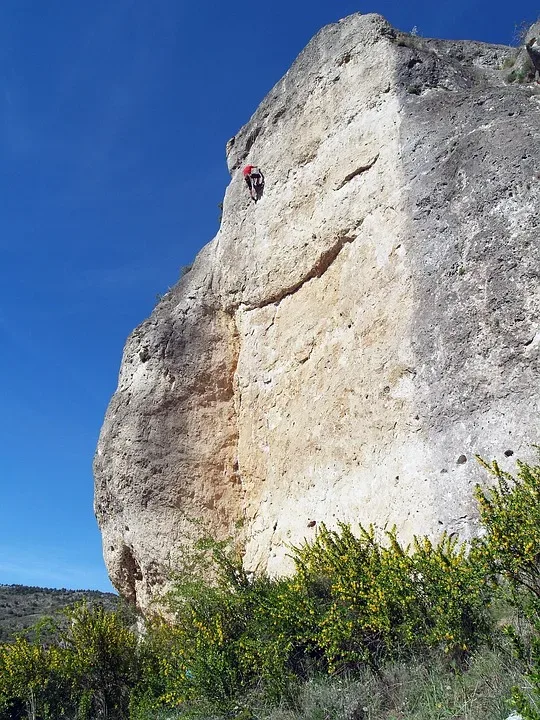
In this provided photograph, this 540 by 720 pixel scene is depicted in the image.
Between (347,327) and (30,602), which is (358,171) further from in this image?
(30,602)

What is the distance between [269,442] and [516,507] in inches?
195

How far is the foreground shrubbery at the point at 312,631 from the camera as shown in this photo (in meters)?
4.31

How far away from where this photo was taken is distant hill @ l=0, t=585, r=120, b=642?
1938 centimetres

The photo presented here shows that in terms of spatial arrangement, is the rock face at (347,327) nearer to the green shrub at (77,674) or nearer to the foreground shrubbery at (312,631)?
the foreground shrubbery at (312,631)

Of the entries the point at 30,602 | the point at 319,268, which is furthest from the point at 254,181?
the point at 30,602

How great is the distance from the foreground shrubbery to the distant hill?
9593 mm

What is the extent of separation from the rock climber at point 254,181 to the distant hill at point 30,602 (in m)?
11.7

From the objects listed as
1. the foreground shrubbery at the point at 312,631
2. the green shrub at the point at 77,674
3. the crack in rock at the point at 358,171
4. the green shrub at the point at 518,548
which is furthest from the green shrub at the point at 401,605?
the crack in rock at the point at 358,171

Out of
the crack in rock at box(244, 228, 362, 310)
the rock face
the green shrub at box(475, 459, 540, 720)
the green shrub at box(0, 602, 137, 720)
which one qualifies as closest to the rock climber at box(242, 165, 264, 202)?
the rock face

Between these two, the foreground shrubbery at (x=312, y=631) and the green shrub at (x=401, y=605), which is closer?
the foreground shrubbery at (x=312, y=631)

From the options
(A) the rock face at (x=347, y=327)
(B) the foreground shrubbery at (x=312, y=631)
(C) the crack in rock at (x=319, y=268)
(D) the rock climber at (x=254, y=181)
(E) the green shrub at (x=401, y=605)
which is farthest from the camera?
(D) the rock climber at (x=254, y=181)

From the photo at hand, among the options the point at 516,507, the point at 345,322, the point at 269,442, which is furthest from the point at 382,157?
the point at 516,507

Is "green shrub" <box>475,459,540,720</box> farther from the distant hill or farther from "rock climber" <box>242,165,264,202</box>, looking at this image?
the distant hill

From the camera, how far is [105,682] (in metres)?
8.16
